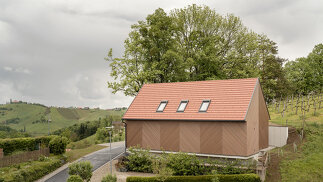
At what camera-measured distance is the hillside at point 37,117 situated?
4486 inches

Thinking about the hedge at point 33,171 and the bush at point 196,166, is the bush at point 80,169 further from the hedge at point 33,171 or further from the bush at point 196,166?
the bush at point 196,166

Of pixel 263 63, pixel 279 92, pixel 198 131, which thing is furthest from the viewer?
pixel 279 92

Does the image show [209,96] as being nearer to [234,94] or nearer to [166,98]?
[234,94]

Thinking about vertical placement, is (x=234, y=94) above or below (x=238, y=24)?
below

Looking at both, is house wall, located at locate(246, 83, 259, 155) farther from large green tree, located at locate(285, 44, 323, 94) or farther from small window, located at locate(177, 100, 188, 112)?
large green tree, located at locate(285, 44, 323, 94)

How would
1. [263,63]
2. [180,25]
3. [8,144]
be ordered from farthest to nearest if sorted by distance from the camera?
[263,63] → [180,25] → [8,144]

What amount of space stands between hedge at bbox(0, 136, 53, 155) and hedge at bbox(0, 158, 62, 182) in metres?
4.35

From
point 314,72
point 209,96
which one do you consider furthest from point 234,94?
point 314,72

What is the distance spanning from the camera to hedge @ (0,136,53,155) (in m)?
30.5

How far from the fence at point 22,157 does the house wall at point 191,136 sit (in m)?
9.56

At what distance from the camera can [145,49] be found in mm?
41594

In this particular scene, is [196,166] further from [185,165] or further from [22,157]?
[22,157]

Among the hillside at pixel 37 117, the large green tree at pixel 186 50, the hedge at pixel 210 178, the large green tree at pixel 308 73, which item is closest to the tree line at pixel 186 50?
the large green tree at pixel 186 50

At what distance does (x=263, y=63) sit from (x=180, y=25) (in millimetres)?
23879
